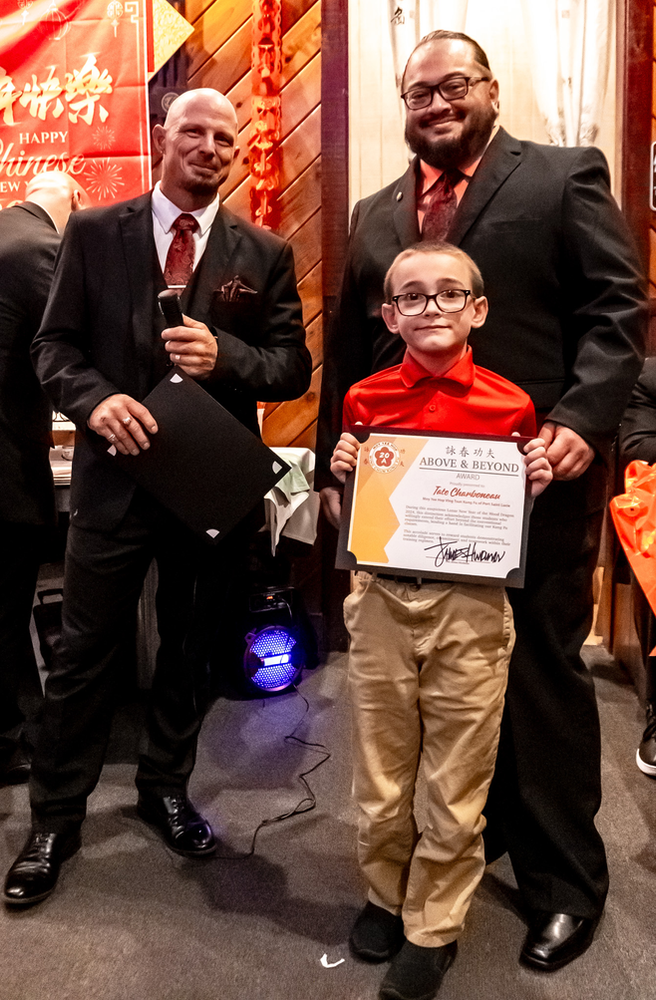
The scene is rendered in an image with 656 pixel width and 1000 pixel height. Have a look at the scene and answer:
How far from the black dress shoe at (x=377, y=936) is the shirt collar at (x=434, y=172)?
1.39 metres

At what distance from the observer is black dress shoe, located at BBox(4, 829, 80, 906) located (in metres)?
1.72

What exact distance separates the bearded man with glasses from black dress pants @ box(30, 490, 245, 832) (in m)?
0.44

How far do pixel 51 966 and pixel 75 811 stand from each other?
343 mm

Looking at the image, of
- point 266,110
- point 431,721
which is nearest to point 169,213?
point 431,721

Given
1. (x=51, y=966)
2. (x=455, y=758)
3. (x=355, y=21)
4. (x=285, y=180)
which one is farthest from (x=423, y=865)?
(x=355, y=21)

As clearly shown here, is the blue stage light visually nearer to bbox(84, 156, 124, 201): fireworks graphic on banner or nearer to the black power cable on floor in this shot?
the black power cable on floor

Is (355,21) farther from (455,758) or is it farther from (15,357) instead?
(455,758)

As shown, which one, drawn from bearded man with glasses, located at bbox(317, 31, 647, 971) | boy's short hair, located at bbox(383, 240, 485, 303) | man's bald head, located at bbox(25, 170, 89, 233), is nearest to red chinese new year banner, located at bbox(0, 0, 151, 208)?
man's bald head, located at bbox(25, 170, 89, 233)

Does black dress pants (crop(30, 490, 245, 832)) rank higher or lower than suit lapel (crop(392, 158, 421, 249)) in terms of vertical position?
lower

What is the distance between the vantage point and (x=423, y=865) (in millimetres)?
1416

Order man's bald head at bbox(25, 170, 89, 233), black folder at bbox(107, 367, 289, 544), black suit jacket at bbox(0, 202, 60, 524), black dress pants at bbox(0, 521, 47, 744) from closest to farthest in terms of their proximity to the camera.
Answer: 1. black folder at bbox(107, 367, 289, 544)
2. black suit jacket at bbox(0, 202, 60, 524)
3. black dress pants at bbox(0, 521, 47, 744)
4. man's bald head at bbox(25, 170, 89, 233)

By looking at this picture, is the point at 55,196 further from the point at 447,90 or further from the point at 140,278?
the point at 447,90

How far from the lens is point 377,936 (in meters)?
1.54
